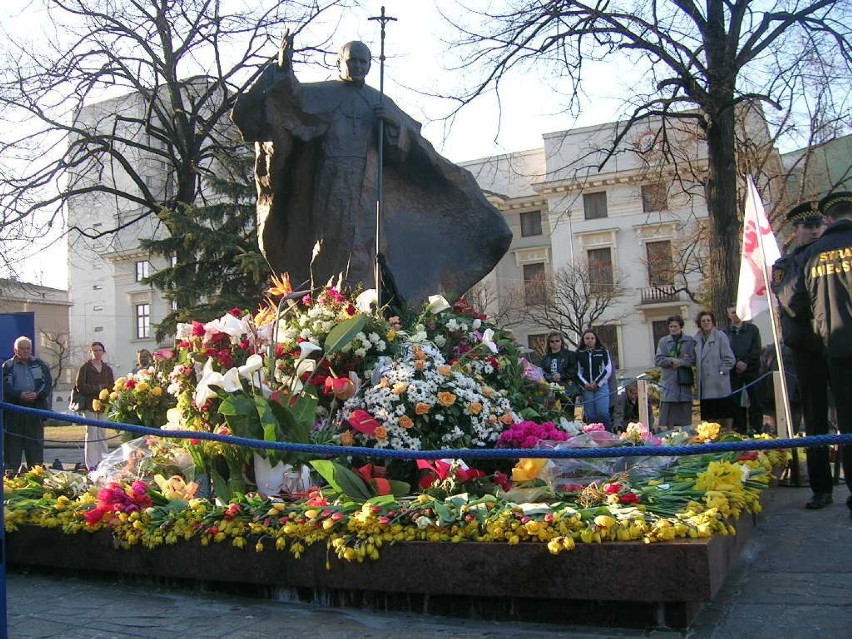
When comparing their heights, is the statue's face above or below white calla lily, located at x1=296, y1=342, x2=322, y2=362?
above

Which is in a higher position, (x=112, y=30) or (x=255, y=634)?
(x=112, y=30)

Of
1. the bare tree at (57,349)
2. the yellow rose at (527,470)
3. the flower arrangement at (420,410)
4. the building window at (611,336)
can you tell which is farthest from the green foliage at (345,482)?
the bare tree at (57,349)

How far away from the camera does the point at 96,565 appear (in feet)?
14.5

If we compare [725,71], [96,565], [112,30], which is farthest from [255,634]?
[112,30]

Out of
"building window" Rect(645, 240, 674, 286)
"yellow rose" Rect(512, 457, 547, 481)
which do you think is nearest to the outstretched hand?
"yellow rose" Rect(512, 457, 547, 481)

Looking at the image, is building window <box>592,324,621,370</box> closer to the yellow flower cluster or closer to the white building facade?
the white building facade

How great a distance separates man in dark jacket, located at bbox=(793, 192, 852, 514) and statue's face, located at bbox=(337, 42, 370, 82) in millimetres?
3251

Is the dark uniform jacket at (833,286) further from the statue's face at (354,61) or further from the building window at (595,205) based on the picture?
→ the building window at (595,205)

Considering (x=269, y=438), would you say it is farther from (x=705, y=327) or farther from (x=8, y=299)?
(x=8, y=299)

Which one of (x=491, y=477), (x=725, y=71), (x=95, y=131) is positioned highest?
(x=95, y=131)

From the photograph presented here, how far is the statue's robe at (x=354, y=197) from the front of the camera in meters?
6.09

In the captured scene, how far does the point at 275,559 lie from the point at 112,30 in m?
17.6

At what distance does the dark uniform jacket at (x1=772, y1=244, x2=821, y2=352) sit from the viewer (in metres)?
5.22

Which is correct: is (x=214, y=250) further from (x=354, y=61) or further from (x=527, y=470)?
(x=527, y=470)
